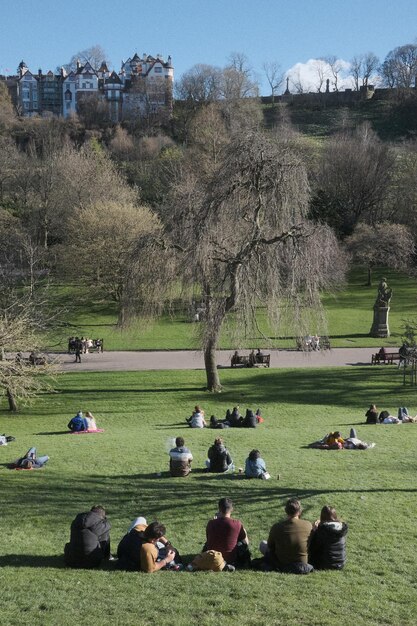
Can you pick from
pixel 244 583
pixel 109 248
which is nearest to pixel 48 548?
pixel 244 583

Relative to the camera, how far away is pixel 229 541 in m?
8.96

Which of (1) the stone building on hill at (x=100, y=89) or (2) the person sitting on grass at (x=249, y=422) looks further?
(1) the stone building on hill at (x=100, y=89)

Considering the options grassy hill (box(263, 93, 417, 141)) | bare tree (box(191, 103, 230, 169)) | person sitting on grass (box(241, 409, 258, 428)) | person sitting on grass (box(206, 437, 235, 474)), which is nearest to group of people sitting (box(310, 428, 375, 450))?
person sitting on grass (box(206, 437, 235, 474))

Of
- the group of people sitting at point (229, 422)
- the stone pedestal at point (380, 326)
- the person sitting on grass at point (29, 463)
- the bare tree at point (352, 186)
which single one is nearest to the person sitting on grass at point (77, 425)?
the group of people sitting at point (229, 422)

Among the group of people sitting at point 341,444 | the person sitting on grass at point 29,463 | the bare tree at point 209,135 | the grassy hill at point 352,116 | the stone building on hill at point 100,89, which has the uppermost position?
the stone building on hill at point 100,89

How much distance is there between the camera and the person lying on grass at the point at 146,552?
877 centimetres

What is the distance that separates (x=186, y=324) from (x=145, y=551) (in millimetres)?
36327

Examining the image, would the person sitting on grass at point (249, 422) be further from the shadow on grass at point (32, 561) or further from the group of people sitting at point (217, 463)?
the shadow on grass at point (32, 561)

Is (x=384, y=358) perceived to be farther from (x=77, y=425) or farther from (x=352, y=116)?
(x=352, y=116)

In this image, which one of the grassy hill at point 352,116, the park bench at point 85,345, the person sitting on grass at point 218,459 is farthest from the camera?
the grassy hill at point 352,116

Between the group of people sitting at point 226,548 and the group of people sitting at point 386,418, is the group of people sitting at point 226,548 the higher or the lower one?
the higher one

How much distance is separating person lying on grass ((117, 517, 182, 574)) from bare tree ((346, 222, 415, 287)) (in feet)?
177

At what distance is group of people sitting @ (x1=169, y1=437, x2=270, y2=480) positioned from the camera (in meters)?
13.6

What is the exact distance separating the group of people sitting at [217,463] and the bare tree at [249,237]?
1181cm
